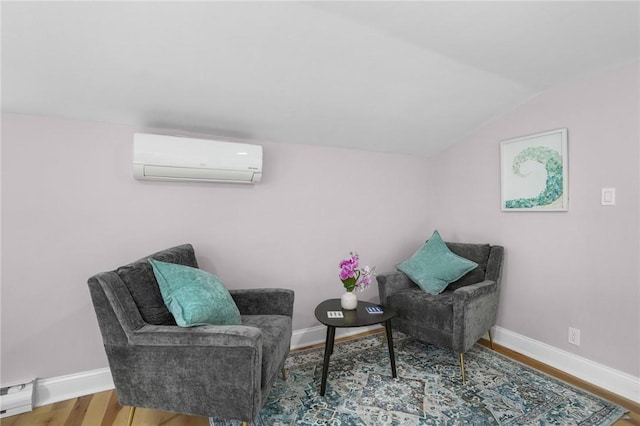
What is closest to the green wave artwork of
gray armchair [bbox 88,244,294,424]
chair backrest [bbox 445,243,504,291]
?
chair backrest [bbox 445,243,504,291]

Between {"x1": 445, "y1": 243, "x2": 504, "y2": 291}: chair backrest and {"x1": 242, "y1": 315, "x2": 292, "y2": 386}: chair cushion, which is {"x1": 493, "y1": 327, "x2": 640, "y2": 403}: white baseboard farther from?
{"x1": 242, "y1": 315, "x2": 292, "y2": 386}: chair cushion

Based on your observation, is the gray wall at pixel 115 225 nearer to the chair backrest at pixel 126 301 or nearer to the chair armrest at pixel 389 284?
the chair armrest at pixel 389 284

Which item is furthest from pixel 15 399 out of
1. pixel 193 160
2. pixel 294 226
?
pixel 294 226

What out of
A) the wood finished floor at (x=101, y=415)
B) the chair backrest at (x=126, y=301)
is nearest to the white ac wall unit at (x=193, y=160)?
the chair backrest at (x=126, y=301)

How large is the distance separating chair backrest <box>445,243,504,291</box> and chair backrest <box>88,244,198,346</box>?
7.64ft

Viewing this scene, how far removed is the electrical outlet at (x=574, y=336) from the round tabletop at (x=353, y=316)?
1.38 m

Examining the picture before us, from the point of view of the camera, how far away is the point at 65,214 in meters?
2.00

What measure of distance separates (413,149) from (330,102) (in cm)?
136

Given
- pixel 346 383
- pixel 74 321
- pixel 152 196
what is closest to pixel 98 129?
pixel 152 196

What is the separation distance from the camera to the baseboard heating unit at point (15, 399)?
69.8 inches

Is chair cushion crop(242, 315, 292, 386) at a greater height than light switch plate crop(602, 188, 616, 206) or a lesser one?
lesser

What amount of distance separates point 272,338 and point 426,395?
3.64 ft

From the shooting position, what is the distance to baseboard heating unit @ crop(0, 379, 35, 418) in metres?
1.77

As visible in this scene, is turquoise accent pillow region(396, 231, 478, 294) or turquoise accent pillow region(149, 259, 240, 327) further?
turquoise accent pillow region(396, 231, 478, 294)
